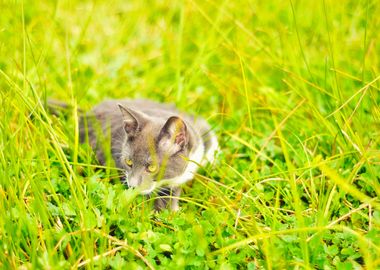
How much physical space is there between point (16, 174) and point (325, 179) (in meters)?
1.70

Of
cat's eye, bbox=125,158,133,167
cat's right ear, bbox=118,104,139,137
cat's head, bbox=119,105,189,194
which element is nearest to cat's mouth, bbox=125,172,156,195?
cat's head, bbox=119,105,189,194

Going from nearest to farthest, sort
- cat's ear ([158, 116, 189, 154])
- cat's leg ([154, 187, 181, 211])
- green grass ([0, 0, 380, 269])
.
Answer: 1. green grass ([0, 0, 380, 269])
2. cat's ear ([158, 116, 189, 154])
3. cat's leg ([154, 187, 181, 211])

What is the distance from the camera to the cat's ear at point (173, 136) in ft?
9.23

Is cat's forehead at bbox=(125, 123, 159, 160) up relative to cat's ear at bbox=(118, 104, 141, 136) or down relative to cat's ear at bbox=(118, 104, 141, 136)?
down

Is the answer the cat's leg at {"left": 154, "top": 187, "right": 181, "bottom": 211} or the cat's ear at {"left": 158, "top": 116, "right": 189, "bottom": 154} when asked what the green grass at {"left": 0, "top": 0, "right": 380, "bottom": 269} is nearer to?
the cat's leg at {"left": 154, "top": 187, "right": 181, "bottom": 211}

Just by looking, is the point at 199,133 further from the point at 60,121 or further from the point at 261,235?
the point at 261,235

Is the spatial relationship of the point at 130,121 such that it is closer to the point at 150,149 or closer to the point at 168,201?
the point at 150,149

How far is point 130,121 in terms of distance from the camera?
116 inches

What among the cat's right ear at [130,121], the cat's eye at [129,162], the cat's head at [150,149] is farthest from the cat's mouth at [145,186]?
the cat's right ear at [130,121]

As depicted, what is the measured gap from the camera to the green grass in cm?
240

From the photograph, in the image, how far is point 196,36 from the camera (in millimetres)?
4734

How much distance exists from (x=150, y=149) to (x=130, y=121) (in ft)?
0.68

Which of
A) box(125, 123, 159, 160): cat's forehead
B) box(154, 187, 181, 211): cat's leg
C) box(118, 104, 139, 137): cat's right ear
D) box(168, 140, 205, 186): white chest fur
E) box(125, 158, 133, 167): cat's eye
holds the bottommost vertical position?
box(154, 187, 181, 211): cat's leg

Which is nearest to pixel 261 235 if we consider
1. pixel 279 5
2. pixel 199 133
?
pixel 199 133
